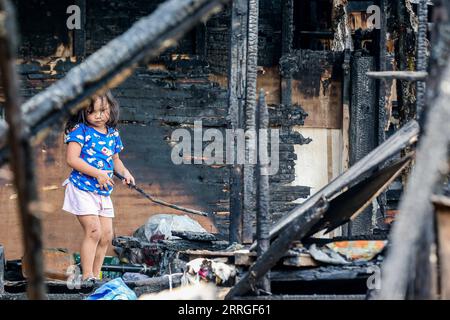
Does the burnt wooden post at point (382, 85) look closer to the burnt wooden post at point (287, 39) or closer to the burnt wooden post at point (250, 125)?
the burnt wooden post at point (287, 39)

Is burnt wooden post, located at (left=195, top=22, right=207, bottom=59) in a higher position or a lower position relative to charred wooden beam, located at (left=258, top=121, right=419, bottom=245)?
higher

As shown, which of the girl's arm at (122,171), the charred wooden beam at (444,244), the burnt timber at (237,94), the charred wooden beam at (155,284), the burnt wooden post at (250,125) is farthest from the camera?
the burnt timber at (237,94)

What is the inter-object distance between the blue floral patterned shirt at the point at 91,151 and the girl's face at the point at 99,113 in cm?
6

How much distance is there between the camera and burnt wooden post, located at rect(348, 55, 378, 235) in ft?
34.3

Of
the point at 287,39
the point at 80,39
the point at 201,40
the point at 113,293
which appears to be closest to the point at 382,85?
the point at 287,39

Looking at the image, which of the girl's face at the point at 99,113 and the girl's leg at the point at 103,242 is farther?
the girl's leg at the point at 103,242

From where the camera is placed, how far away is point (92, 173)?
284 inches

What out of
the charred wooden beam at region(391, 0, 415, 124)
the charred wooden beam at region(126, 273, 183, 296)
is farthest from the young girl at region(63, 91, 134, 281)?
the charred wooden beam at region(391, 0, 415, 124)

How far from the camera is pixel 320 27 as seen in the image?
35.7 feet

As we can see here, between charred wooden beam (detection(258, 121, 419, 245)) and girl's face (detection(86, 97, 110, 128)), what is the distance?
2.34m

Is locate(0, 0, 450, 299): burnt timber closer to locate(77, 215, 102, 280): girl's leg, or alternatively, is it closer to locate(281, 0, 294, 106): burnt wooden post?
locate(281, 0, 294, 106): burnt wooden post

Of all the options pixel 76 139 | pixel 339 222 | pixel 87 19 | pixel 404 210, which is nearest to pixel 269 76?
pixel 87 19

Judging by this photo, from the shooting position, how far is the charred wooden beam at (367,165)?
511 centimetres

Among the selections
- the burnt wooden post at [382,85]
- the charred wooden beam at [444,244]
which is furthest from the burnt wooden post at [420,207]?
the burnt wooden post at [382,85]
